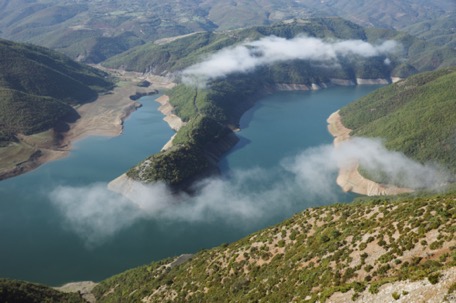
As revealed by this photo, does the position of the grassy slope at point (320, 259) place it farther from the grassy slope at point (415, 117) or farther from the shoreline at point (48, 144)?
the shoreline at point (48, 144)

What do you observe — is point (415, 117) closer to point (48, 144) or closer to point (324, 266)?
point (324, 266)

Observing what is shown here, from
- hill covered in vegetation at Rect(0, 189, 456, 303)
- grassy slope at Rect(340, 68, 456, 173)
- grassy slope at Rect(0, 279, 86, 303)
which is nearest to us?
hill covered in vegetation at Rect(0, 189, 456, 303)

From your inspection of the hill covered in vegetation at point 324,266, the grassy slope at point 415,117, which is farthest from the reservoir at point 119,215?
the grassy slope at point 415,117

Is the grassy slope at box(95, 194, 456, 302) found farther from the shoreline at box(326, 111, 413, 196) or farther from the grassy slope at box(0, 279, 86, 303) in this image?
the shoreline at box(326, 111, 413, 196)

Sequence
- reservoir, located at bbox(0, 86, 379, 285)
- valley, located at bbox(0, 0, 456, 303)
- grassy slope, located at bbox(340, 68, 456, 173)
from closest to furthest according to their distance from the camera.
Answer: valley, located at bbox(0, 0, 456, 303) → reservoir, located at bbox(0, 86, 379, 285) → grassy slope, located at bbox(340, 68, 456, 173)

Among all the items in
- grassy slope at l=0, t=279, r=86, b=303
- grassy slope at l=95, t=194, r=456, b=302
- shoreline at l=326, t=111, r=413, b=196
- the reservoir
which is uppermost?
grassy slope at l=95, t=194, r=456, b=302

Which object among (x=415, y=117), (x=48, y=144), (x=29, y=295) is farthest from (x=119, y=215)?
(x=415, y=117)

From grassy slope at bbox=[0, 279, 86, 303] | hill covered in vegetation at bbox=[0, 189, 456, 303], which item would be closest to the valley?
hill covered in vegetation at bbox=[0, 189, 456, 303]
